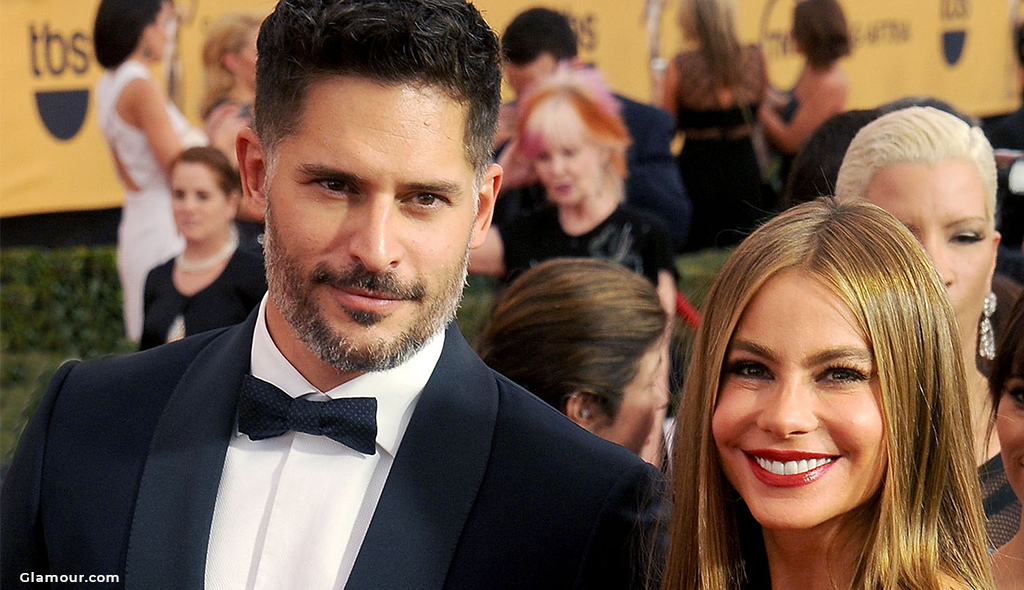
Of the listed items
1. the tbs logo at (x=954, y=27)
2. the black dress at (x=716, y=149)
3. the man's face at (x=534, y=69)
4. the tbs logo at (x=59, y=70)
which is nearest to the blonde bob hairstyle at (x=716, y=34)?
the black dress at (x=716, y=149)

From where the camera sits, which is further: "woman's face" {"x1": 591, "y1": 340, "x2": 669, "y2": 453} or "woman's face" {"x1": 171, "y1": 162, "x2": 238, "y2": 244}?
"woman's face" {"x1": 171, "y1": 162, "x2": 238, "y2": 244}

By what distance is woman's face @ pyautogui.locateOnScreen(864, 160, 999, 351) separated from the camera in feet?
8.97

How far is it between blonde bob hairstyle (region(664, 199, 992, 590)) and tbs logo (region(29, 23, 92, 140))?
528 cm

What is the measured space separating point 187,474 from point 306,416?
21cm

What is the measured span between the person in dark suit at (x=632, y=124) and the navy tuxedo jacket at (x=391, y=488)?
357 cm

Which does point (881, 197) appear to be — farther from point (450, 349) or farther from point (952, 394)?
point (450, 349)

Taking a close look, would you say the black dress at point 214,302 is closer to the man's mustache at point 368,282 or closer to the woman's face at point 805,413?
the man's mustache at point 368,282

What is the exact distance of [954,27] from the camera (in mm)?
10883

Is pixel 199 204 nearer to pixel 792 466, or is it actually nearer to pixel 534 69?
pixel 534 69

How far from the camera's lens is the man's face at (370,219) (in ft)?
6.38

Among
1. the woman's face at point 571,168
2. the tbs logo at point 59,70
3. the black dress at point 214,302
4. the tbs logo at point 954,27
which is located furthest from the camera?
the tbs logo at point 954,27

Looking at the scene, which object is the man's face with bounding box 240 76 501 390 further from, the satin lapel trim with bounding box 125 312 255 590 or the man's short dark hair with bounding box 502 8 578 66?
the man's short dark hair with bounding box 502 8 578 66

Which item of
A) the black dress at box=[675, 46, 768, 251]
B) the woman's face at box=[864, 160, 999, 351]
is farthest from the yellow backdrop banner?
the woman's face at box=[864, 160, 999, 351]

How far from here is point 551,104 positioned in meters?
5.04
